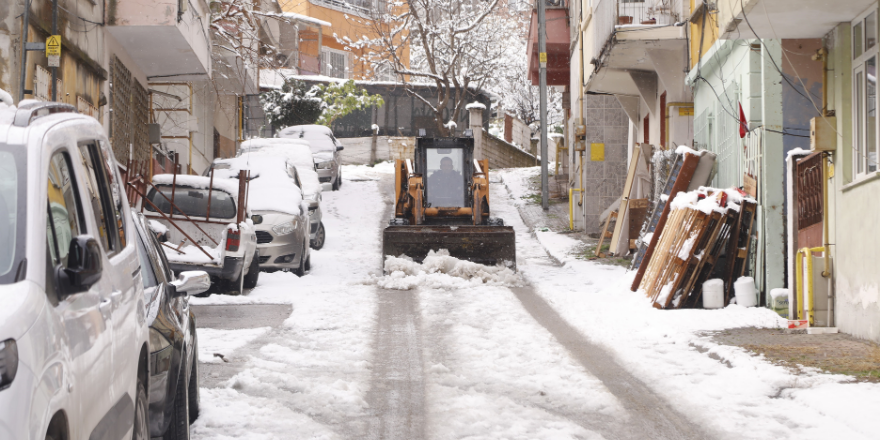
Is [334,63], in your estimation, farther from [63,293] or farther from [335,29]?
[63,293]

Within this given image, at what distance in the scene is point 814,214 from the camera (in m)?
10.8

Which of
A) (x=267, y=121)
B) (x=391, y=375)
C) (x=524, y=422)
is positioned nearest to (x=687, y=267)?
(x=391, y=375)

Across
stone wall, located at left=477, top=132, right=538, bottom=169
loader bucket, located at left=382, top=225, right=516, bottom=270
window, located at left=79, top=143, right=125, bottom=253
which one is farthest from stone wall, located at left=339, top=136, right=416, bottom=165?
window, located at left=79, top=143, right=125, bottom=253

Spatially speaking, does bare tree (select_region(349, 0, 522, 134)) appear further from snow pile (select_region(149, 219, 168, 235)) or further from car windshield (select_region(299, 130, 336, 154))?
snow pile (select_region(149, 219, 168, 235))

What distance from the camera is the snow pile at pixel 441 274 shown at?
14.4 metres

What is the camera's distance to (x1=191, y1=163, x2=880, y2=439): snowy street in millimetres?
5934

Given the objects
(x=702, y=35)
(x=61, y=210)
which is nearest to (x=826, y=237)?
(x=702, y=35)

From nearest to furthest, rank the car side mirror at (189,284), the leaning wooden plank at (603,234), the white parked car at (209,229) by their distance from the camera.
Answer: the car side mirror at (189,284), the white parked car at (209,229), the leaning wooden plank at (603,234)

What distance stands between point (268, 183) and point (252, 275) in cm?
349

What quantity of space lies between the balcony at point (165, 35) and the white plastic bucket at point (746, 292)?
1041 cm

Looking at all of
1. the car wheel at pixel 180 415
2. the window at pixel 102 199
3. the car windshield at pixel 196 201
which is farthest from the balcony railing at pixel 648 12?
the window at pixel 102 199

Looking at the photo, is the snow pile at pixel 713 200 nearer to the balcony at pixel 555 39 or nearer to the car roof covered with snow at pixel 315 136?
the balcony at pixel 555 39

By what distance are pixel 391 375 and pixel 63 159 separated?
446 cm

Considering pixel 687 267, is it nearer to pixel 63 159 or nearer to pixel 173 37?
pixel 63 159
